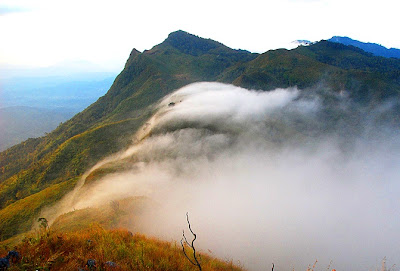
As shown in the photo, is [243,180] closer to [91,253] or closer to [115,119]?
[91,253]

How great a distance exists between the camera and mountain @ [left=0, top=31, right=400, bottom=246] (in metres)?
54.5

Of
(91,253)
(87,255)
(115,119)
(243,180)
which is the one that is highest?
(115,119)

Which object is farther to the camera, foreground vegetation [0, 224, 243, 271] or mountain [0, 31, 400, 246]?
mountain [0, 31, 400, 246]

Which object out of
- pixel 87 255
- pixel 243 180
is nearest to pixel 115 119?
pixel 243 180

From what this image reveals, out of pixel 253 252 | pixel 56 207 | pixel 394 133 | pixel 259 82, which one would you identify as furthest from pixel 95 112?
pixel 394 133

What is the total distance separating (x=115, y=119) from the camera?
126m

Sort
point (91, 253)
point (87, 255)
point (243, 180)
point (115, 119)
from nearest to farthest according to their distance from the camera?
point (87, 255)
point (91, 253)
point (243, 180)
point (115, 119)

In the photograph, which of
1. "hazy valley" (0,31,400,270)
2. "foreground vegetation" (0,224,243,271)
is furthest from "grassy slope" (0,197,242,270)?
"hazy valley" (0,31,400,270)

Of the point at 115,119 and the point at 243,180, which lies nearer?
the point at 243,180

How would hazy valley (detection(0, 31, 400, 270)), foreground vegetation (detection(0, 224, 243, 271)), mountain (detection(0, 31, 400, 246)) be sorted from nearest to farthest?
foreground vegetation (detection(0, 224, 243, 271)), hazy valley (detection(0, 31, 400, 270)), mountain (detection(0, 31, 400, 246))

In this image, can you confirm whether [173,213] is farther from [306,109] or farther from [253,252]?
[306,109]

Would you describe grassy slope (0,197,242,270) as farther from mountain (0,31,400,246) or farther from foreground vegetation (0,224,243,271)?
mountain (0,31,400,246)

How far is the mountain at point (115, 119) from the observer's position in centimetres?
5453

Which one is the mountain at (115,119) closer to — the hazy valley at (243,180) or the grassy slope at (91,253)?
the hazy valley at (243,180)
